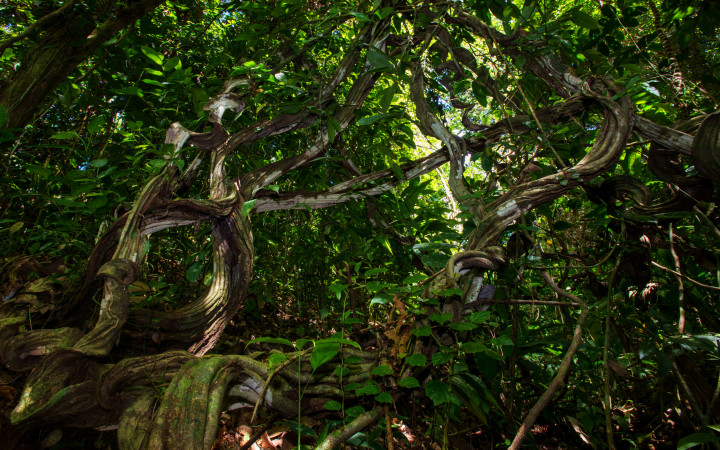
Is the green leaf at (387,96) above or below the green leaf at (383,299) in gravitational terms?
above

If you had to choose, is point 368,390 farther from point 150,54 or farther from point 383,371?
point 150,54

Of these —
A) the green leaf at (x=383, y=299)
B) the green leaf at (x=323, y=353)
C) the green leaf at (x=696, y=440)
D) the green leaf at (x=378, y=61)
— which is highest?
the green leaf at (x=378, y=61)

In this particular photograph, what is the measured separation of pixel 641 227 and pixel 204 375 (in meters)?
1.49

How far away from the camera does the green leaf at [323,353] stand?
73 cm

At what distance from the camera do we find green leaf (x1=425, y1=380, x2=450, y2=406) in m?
0.75

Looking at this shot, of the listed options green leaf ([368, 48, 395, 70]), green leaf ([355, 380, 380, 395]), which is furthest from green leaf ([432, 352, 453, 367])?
green leaf ([368, 48, 395, 70])

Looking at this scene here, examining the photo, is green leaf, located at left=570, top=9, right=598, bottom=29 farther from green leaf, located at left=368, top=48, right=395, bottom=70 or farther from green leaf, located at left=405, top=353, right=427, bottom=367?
green leaf, located at left=405, top=353, right=427, bottom=367

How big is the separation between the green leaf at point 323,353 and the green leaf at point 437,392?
23 cm

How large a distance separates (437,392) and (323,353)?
27 centimetres

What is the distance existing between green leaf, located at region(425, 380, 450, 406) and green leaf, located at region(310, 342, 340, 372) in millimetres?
227

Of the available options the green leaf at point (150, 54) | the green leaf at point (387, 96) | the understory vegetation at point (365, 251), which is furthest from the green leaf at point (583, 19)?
the green leaf at point (150, 54)

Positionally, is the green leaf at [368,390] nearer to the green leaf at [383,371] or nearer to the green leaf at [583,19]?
the green leaf at [383,371]

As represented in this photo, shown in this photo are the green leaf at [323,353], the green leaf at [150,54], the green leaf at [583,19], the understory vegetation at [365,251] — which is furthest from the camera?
the green leaf at [150,54]

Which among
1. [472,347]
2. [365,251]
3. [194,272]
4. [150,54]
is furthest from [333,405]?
[150,54]
